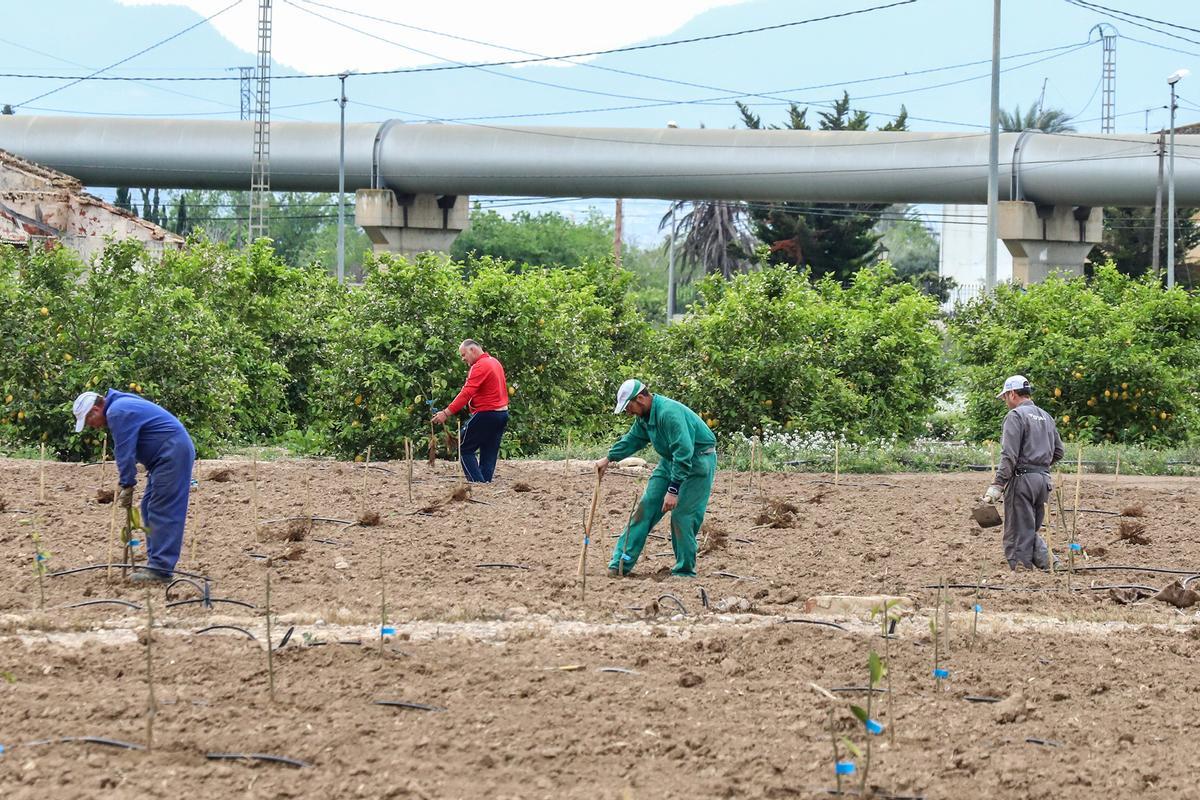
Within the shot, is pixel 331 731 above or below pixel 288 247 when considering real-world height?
below

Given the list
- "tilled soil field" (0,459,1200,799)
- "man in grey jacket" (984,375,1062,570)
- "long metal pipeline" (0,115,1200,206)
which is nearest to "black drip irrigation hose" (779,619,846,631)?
"tilled soil field" (0,459,1200,799)

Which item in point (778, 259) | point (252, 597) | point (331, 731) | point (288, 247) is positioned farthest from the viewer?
point (288, 247)

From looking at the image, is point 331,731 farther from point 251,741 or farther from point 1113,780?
point 1113,780

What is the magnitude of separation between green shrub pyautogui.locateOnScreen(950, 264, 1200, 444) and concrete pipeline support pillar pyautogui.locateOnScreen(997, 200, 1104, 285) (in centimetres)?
1036

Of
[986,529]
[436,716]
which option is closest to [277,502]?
[986,529]

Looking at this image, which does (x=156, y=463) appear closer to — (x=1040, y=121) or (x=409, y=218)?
(x=409, y=218)

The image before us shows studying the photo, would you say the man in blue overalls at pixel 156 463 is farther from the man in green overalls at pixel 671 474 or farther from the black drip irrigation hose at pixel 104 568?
the man in green overalls at pixel 671 474

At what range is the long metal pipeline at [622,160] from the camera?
98.4 ft

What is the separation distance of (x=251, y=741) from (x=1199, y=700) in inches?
162

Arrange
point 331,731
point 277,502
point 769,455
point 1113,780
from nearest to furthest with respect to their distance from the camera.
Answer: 1. point 1113,780
2. point 331,731
3. point 277,502
4. point 769,455

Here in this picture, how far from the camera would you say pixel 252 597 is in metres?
8.36

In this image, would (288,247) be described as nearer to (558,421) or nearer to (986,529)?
(558,421)

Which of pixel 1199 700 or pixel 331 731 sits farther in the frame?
pixel 1199 700

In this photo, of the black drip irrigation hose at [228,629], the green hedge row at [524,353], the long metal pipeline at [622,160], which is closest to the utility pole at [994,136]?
the long metal pipeline at [622,160]
